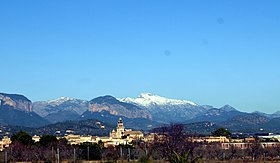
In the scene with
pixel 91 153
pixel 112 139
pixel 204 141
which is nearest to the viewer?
pixel 91 153

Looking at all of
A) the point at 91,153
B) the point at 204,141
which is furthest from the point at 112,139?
the point at 91,153

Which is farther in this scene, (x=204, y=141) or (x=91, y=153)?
(x=204, y=141)

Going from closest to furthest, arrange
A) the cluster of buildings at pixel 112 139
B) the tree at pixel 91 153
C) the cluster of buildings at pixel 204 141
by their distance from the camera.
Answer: the tree at pixel 91 153
the cluster of buildings at pixel 204 141
the cluster of buildings at pixel 112 139

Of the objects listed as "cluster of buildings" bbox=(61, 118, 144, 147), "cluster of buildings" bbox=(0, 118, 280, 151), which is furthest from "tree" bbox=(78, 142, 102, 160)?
"cluster of buildings" bbox=(61, 118, 144, 147)

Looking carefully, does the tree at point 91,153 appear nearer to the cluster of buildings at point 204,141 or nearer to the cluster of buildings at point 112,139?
the cluster of buildings at point 204,141

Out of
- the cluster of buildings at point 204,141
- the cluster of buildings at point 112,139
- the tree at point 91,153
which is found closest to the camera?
the tree at point 91,153

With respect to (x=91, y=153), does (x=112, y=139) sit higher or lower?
higher

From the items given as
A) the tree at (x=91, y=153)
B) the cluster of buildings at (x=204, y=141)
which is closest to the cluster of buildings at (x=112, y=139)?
the cluster of buildings at (x=204, y=141)

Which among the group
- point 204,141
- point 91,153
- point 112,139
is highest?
point 112,139

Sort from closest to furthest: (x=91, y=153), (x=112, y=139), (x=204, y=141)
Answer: (x=91, y=153) < (x=204, y=141) < (x=112, y=139)

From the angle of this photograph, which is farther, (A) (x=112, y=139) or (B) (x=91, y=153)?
(A) (x=112, y=139)

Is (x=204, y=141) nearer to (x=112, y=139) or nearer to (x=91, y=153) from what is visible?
(x=112, y=139)

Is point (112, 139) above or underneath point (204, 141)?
above

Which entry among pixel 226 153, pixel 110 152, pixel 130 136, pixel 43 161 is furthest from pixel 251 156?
pixel 130 136
